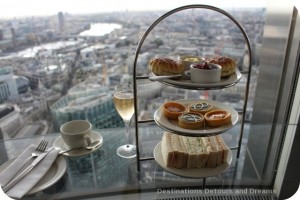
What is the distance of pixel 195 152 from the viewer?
70 cm

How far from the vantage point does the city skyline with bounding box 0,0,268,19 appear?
0.76m

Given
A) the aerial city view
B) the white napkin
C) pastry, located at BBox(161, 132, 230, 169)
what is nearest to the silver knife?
→ the white napkin

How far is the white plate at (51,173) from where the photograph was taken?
0.63 meters

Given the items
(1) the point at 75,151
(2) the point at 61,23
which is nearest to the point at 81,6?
(2) the point at 61,23

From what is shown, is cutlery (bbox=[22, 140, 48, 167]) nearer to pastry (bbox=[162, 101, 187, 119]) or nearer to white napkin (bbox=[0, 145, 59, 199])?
white napkin (bbox=[0, 145, 59, 199])

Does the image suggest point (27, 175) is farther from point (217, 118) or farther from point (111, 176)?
point (217, 118)

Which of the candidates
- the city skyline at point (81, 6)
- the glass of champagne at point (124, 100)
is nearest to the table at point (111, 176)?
the glass of champagne at point (124, 100)

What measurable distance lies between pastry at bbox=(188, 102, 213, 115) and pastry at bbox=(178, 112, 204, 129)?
3 cm

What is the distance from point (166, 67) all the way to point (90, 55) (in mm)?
325

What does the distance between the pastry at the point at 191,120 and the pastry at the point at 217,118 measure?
0.02m

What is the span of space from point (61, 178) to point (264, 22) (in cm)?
82

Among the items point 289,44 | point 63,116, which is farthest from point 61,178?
point 289,44

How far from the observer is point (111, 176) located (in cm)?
79

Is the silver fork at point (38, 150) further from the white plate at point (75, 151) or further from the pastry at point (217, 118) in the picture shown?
the pastry at point (217, 118)
